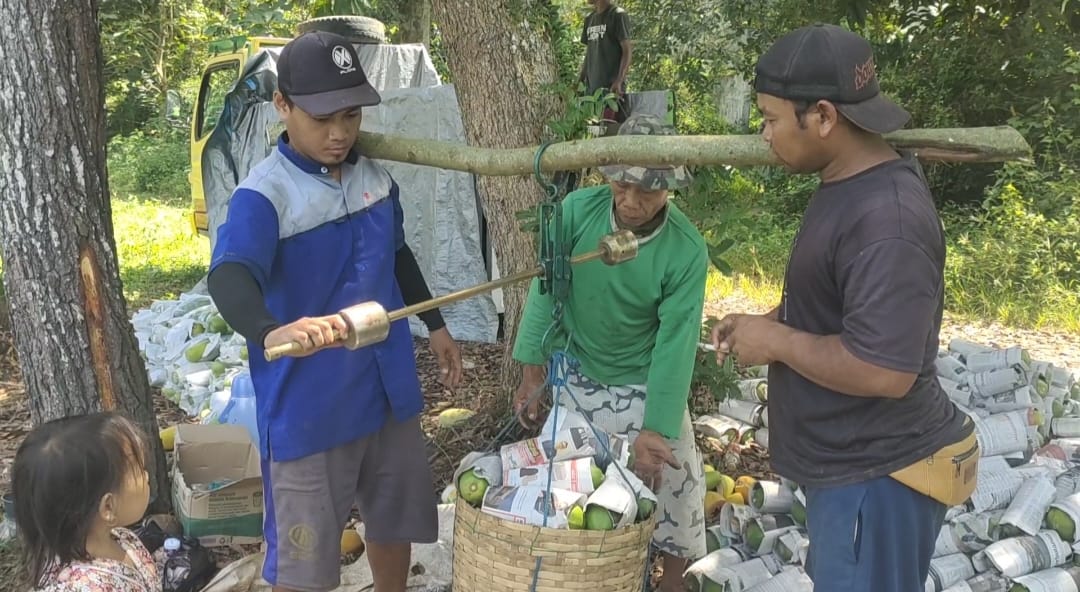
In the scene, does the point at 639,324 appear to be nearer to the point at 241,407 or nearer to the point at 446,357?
the point at 446,357

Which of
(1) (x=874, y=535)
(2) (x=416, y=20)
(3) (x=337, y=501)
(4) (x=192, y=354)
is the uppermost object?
(2) (x=416, y=20)

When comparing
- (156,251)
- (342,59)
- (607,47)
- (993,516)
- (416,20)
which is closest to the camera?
(342,59)

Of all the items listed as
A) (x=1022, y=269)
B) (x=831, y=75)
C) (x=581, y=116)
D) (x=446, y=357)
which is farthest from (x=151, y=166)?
(x=831, y=75)

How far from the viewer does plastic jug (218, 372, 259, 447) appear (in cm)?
459

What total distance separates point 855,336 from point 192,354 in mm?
5005

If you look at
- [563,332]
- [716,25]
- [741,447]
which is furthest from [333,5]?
[563,332]

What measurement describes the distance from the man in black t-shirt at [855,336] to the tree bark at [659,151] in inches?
5.3

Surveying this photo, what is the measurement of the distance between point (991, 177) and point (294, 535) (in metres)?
8.57

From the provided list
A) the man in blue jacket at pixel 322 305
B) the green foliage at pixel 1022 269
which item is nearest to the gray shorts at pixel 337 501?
the man in blue jacket at pixel 322 305

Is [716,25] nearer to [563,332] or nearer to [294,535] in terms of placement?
[563,332]

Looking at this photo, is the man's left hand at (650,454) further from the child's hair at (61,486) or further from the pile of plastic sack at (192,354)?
the pile of plastic sack at (192,354)

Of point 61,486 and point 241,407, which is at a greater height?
point 61,486

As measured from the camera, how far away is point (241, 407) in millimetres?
4672

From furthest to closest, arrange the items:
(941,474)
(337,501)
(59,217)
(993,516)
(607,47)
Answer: (607,47)
(993,516)
(59,217)
(337,501)
(941,474)
